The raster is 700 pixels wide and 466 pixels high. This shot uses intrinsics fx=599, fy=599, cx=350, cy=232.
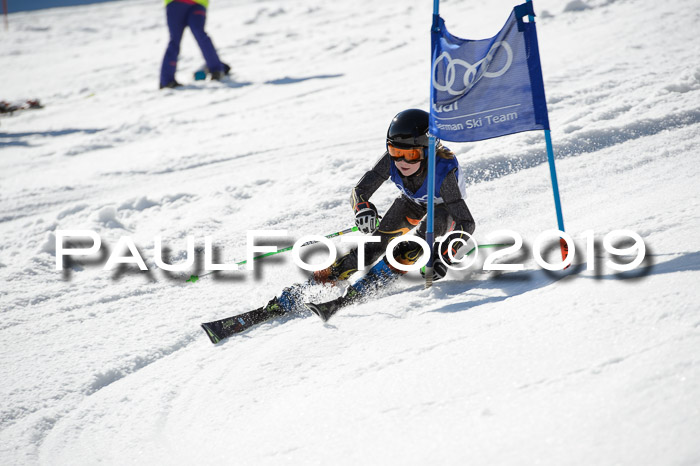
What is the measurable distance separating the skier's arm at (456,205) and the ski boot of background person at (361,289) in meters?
0.44

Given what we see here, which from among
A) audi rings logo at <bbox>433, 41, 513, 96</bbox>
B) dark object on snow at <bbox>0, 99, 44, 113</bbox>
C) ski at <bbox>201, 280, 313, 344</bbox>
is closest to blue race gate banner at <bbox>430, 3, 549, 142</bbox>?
audi rings logo at <bbox>433, 41, 513, 96</bbox>

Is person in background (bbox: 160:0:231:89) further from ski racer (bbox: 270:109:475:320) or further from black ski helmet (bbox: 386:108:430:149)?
black ski helmet (bbox: 386:108:430:149)

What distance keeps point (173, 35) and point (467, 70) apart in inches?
345

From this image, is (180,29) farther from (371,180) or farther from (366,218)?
(366,218)

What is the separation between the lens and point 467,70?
3.16m

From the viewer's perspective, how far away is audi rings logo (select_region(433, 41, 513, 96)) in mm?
3057

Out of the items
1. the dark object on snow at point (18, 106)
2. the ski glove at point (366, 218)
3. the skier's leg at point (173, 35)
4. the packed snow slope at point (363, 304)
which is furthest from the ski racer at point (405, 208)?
the dark object on snow at point (18, 106)

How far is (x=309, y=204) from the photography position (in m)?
5.29

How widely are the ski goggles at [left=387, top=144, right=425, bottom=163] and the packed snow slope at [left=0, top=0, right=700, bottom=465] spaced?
753mm

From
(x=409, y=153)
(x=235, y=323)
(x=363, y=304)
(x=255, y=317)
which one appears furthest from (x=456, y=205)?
(x=235, y=323)

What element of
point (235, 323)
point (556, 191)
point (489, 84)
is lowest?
point (235, 323)

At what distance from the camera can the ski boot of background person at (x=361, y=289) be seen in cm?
338

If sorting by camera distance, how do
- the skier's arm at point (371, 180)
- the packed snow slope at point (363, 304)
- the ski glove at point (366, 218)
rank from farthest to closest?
the skier's arm at point (371, 180)
the ski glove at point (366, 218)
the packed snow slope at point (363, 304)

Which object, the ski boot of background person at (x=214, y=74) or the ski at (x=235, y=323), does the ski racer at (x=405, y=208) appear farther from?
the ski boot of background person at (x=214, y=74)
